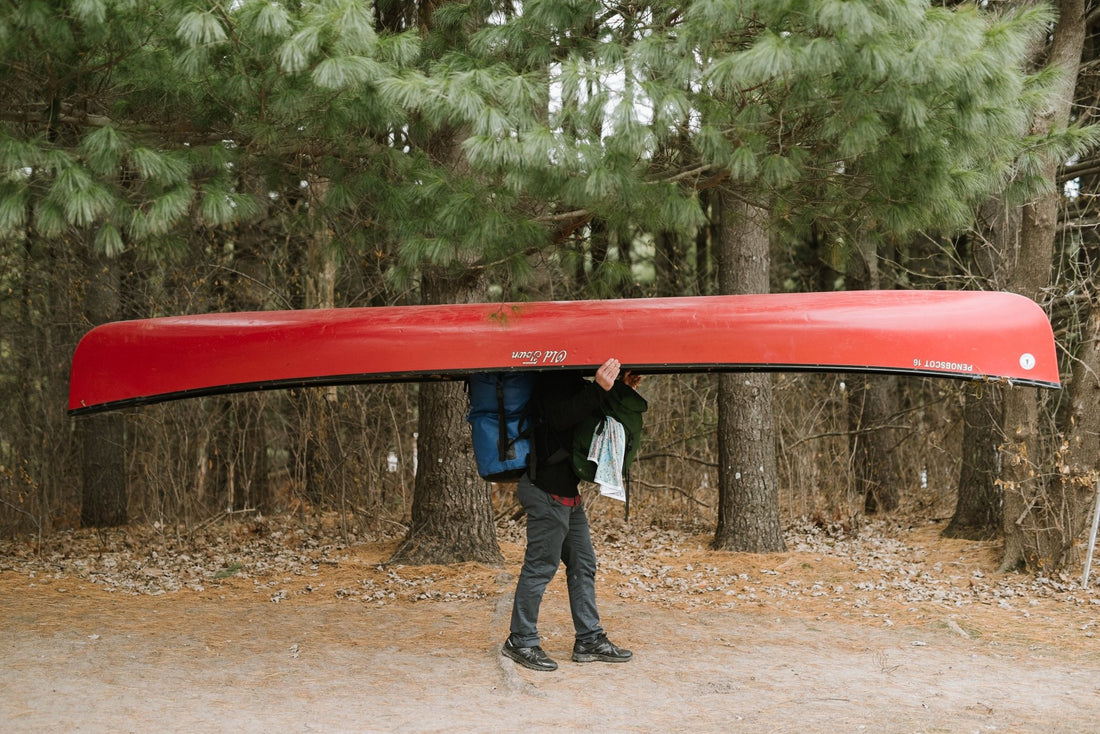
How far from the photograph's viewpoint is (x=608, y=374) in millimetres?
3857

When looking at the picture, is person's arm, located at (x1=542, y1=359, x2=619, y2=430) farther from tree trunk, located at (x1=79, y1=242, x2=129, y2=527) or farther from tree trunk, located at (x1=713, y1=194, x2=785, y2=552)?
tree trunk, located at (x1=79, y1=242, x2=129, y2=527)

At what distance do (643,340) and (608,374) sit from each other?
1.50ft

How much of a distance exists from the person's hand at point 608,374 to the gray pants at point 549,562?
18.7 inches

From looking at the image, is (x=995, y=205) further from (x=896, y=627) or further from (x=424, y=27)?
(x=424, y=27)

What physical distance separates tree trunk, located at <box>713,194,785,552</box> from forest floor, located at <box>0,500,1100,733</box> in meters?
0.22

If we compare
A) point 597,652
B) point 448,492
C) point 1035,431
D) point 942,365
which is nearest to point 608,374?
point 597,652

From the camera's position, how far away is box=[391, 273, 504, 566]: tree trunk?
237 inches

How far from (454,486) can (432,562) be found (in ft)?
1.57

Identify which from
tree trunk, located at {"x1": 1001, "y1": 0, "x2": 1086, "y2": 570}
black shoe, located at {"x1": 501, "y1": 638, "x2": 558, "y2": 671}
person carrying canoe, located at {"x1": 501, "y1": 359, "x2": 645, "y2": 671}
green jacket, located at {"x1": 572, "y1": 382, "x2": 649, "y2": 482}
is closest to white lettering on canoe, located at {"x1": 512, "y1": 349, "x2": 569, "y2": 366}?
person carrying canoe, located at {"x1": 501, "y1": 359, "x2": 645, "y2": 671}

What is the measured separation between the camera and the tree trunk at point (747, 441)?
21.8ft

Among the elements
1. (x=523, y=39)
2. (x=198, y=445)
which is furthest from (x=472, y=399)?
(x=198, y=445)

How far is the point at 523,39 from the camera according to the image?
432cm

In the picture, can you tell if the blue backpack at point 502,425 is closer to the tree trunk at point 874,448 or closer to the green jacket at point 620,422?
the green jacket at point 620,422

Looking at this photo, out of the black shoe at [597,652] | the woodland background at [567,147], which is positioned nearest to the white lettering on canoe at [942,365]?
the woodland background at [567,147]
